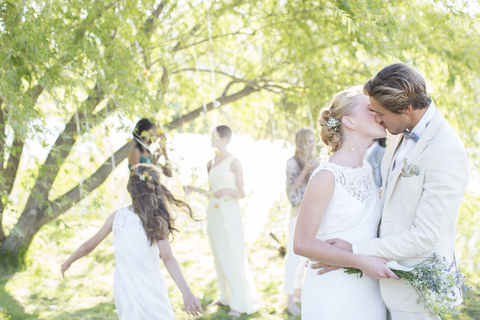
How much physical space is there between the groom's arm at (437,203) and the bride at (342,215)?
0.27 m

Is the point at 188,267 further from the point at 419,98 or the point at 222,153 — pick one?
the point at 419,98

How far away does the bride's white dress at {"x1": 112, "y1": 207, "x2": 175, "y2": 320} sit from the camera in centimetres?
290

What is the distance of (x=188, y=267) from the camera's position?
646 cm

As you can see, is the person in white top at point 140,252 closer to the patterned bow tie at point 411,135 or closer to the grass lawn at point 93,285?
the grass lawn at point 93,285

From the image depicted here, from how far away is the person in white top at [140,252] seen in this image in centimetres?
290

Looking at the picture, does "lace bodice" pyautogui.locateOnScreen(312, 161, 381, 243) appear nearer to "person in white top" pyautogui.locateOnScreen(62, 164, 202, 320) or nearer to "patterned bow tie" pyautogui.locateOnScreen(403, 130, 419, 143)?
"patterned bow tie" pyautogui.locateOnScreen(403, 130, 419, 143)

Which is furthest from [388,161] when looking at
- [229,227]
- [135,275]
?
[229,227]

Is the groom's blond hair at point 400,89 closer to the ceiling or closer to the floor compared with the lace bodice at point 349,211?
closer to the ceiling

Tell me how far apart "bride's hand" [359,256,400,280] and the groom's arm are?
90 millimetres

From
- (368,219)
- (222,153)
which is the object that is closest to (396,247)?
(368,219)

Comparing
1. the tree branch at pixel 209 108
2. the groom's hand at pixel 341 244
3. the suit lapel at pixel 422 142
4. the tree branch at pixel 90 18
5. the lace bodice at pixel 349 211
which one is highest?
the tree branch at pixel 90 18

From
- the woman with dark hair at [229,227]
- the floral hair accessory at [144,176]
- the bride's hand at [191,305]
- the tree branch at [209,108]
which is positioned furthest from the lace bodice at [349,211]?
the tree branch at [209,108]

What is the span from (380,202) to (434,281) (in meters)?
0.51

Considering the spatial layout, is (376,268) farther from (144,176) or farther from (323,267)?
(144,176)
